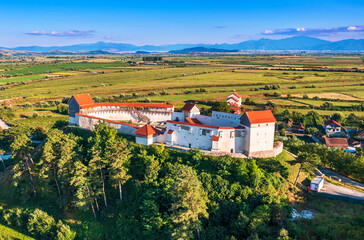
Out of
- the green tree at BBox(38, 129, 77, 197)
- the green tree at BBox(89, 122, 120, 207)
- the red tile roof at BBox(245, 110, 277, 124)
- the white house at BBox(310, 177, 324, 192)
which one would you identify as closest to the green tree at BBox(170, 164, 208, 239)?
the green tree at BBox(89, 122, 120, 207)

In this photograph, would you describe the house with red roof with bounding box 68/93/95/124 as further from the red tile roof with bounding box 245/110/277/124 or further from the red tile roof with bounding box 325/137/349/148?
the red tile roof with bounding box 325/137/349/148

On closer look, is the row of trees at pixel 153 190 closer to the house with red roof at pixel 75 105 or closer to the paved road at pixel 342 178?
A: the house with red roof at pixel 75 105

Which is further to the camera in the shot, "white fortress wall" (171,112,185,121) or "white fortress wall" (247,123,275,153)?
"white fortress wall" (171,112,185,121)

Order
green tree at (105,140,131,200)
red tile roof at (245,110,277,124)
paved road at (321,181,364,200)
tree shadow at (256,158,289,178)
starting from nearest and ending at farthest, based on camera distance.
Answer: green tree at (105,140,131,200)
paved road at (321,181,364,200)
tree shadow at (256,158,289,178)
red tile roof at (245,110,277,124)

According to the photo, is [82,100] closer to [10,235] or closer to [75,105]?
[75,105]

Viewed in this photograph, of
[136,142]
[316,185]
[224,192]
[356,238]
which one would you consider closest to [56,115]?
[136,142]

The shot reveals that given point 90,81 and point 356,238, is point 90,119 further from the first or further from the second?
point 90,81
